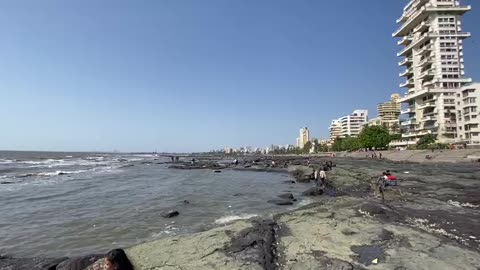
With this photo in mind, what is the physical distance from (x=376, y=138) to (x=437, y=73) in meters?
27.9

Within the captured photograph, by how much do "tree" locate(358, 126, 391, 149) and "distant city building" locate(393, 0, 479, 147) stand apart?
6.84 m

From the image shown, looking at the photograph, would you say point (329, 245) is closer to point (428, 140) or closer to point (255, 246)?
point (255, 246)

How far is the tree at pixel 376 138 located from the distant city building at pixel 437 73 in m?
6.84

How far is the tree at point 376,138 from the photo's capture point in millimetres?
105875

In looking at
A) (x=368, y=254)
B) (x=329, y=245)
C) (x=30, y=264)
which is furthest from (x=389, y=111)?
(x=30, y=264)

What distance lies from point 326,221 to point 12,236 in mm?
14225

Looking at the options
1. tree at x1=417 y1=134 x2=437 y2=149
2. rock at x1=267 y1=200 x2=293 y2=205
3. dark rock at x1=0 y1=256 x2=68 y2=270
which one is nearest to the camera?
dark rock at x1=0 y1=256 x2=68 y2=270

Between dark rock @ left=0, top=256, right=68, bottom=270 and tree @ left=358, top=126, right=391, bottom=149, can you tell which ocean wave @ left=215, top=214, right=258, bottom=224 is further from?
tree @ left=358, top=126, right=391, bottom=149

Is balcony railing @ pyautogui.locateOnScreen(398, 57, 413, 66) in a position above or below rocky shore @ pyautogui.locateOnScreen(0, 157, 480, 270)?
above

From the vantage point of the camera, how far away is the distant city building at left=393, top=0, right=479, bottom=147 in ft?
275

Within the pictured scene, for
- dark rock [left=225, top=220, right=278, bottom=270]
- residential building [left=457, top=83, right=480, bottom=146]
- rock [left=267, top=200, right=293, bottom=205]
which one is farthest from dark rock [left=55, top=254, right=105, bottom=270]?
residential building [left=457, top=83, right=480, bottom=146]

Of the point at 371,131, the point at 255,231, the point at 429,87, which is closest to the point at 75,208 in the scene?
the point at 255,231

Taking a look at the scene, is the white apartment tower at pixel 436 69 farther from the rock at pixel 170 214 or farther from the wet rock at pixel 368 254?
the wet rock at pixel 368 254

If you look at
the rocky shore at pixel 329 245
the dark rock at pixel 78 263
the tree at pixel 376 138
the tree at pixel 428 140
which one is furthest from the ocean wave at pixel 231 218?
the tree at pixel 376 138
